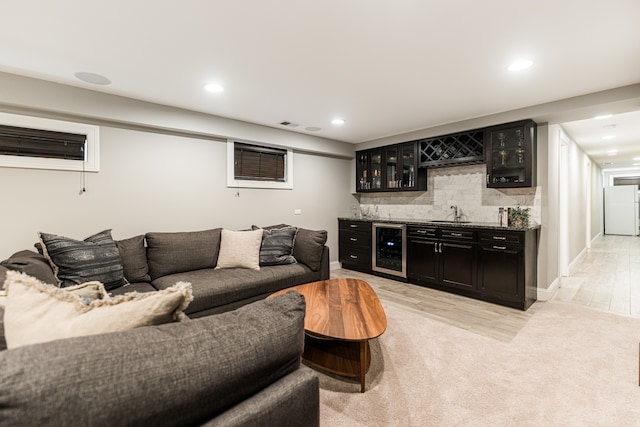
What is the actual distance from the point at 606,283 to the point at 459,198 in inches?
100

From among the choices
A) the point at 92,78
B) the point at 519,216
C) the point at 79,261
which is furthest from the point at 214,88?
the point at 519,216

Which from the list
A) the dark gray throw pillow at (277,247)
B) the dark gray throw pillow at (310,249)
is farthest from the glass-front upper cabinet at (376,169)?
the dark gray throw pillow at (277,247)

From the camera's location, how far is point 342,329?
199cm

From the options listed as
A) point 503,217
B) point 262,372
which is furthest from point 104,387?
point 503,217

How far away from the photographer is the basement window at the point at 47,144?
277 cm

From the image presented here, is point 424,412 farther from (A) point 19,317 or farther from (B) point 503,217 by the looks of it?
(B) point 503,217

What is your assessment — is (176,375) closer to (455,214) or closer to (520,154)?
(520,154)

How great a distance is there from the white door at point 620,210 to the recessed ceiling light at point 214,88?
43.5 feet

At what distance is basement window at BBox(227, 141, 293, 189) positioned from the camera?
14.1 feet

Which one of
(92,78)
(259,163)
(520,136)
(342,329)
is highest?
(92,78)

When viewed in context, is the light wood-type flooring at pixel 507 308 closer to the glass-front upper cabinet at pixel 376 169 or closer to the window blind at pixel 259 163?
the glass-front upper cabinet at pixel 376 169

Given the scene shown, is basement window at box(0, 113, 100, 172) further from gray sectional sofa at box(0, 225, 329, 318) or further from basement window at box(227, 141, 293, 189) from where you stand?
basement window at box(227, 141, 293, 189)

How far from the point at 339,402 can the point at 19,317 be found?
1745mm

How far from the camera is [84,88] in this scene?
9.85 ft
